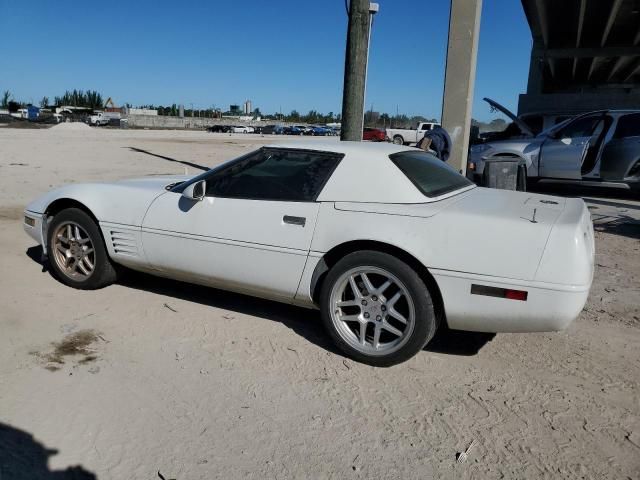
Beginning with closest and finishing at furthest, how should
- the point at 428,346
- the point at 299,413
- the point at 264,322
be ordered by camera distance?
the point at 299,413
the point at 428,346
the point at 264,322

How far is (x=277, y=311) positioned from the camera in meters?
4.15

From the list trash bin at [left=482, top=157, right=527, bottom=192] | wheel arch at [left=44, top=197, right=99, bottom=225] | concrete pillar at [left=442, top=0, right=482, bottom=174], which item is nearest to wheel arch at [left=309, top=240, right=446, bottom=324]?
wheel arch at [left=44, top=197, right=99, bottom=225]

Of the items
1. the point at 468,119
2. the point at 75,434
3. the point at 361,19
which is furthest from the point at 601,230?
the point at 75,434

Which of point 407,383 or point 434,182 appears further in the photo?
point 434,182

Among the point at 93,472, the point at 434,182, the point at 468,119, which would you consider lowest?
the point at 93,472

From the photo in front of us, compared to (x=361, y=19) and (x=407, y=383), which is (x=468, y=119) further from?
(x=407, y=383)

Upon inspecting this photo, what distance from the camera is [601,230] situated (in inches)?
295

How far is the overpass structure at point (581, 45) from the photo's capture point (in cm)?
2098

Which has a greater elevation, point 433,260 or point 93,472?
point 433,260

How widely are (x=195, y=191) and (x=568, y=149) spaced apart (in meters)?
9.38

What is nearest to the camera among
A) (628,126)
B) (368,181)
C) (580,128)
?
(368,181)

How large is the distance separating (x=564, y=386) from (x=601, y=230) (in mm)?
5196

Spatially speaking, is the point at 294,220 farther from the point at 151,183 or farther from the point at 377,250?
the point at 151,183

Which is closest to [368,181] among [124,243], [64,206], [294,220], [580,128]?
[294,220]
